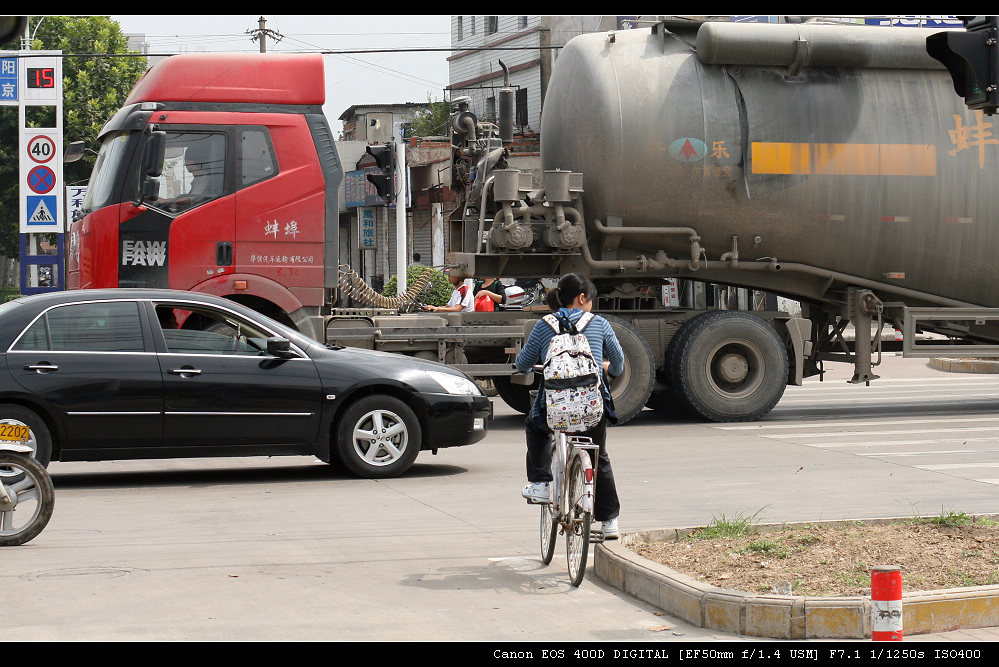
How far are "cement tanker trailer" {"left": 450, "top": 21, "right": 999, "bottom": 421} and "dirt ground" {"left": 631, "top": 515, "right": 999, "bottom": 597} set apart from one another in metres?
7.63

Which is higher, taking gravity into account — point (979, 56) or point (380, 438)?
point (979, 56)

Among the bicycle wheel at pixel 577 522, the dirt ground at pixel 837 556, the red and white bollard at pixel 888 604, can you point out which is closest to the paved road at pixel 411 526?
the bicycle wheel at pixel 577 522

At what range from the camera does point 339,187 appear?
13812mm

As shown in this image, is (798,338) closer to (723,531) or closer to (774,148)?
(774,148)

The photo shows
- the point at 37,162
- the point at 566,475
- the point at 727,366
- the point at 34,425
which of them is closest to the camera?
the point at 566,475

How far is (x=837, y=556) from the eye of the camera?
7004mm

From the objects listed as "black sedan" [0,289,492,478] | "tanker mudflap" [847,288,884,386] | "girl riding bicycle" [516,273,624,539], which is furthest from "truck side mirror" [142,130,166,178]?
"tanker mudflap" [847,288,884,386]

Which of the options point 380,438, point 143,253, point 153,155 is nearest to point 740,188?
point 380,438

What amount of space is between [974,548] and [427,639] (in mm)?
3148

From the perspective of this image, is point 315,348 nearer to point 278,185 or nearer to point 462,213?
point 278,185

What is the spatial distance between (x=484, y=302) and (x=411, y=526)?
814 cm

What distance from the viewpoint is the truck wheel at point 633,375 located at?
49.8 ft

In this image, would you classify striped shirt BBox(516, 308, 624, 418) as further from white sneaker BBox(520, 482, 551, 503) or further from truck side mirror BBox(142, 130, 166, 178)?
truck side mirror BBox(142, 130, 166, 178)
